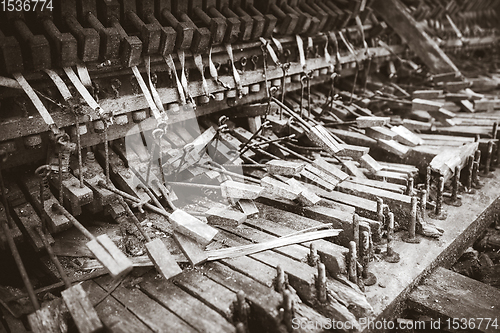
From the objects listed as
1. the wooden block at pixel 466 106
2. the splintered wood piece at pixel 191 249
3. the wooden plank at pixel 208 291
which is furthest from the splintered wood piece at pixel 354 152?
the wooden block at pixel 466 106

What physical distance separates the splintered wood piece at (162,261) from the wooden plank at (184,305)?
0.10 metres

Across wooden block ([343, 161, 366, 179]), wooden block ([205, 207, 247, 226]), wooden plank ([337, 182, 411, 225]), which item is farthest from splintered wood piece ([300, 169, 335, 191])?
wooden block ([205, 207, 247, 226])

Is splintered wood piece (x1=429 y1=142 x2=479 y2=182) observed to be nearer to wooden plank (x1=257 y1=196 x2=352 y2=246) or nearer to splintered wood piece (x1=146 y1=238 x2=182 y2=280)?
wooden plank (x1=257 y1=196 x2=352 y2=246)

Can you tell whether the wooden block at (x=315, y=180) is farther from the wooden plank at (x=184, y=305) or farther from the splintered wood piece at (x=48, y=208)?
the splintered wood piece at (x=48, y=208)

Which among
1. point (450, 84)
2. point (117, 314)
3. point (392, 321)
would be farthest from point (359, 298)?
point (450, 84)

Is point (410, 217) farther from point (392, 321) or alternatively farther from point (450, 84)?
point (450, 84)

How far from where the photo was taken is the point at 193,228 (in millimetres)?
2852

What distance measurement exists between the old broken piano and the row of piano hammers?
0.02m

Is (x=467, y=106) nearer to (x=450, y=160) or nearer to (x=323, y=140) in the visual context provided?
(x=450, y=160)

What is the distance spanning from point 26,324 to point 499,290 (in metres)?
→ 3.14

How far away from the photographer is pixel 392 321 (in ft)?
9.25

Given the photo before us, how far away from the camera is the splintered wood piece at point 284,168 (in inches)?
148

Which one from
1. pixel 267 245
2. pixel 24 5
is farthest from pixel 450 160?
pixel 24 5

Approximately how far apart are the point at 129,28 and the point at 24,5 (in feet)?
3.13
